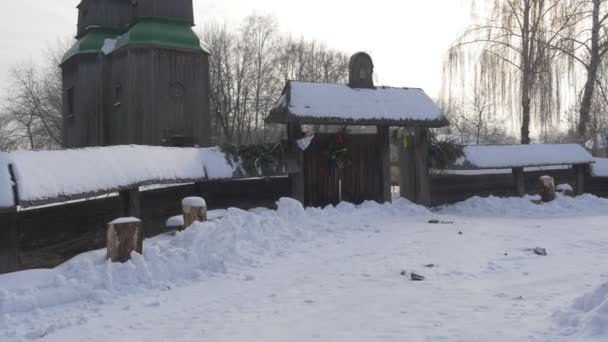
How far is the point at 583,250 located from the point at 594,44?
1264 centimetres

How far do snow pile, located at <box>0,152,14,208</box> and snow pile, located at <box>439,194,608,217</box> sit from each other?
10.1 metres

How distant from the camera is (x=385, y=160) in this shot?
13008mm

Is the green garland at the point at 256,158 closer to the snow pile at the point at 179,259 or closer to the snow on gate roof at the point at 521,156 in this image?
the snow pile at the point at 179,259

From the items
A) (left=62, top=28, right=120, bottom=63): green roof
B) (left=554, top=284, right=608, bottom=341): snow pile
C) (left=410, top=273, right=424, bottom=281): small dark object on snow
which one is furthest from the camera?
(left=62, top=28, right=120, bottom=63): green roof

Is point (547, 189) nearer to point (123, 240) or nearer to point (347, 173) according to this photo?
point (347, 173)

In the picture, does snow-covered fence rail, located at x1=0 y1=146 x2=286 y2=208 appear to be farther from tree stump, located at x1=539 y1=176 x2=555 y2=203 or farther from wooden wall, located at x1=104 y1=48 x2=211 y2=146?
wooden wall, located at x1=104 y1=48 x2=211 y2=146

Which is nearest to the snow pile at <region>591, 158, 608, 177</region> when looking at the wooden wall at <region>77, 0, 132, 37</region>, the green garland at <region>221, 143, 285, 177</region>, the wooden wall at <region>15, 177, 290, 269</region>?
the wooden wall at <region>15, 177, 290, 269</region>

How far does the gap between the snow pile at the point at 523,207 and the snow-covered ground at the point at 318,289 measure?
11.1ft

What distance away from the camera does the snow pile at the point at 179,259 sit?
5.33 m

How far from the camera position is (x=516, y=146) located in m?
14.7

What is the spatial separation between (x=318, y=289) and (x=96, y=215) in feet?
15.0

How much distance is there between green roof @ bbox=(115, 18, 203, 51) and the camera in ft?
65.6

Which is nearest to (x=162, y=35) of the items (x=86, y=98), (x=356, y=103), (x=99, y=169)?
(x=86, y=98)

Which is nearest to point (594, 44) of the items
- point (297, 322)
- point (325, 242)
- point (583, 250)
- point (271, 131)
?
point (583, 250)
